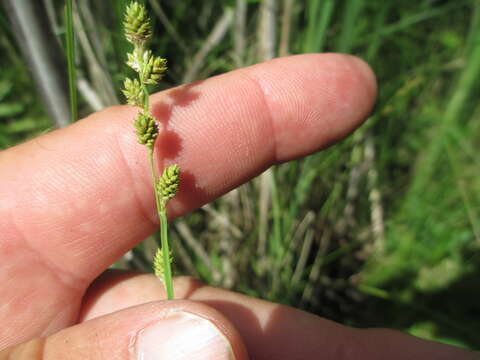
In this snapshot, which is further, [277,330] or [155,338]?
[277,330]

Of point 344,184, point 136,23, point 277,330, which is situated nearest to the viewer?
point 136,23

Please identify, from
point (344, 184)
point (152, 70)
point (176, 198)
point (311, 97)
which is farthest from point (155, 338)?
point (344, 184)

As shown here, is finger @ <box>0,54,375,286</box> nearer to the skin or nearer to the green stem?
the skin

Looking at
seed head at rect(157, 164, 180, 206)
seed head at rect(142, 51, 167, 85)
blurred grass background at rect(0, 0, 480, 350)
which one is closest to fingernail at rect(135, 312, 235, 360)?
seed head at rect(157, 164, 180, 206)

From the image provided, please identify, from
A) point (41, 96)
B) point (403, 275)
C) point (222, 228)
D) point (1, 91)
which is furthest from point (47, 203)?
point (403, 275)

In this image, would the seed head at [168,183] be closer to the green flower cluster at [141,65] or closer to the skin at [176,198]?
the green flower cluster at [141,65]

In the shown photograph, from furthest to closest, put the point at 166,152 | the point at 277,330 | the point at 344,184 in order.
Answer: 1. the point at 344,184
2. the point at 277,330
3. the point at 166,152

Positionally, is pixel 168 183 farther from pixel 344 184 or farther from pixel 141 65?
pixel 344 184
